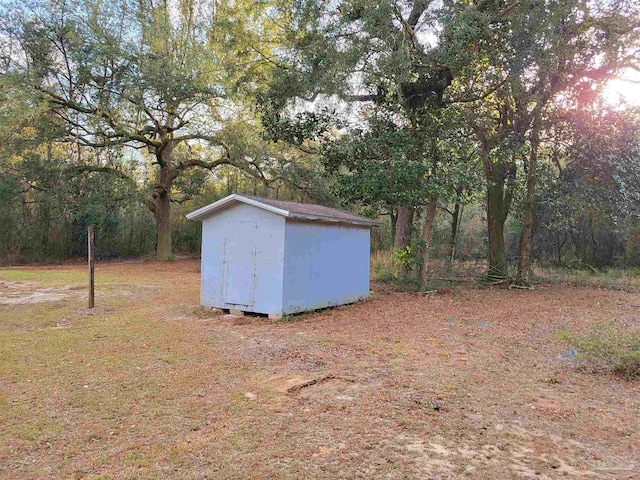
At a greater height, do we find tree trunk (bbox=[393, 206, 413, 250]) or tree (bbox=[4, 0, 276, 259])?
tree (bbox=[4, 0, 276, 259])

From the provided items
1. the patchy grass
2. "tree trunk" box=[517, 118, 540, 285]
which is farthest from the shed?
the patchy grass

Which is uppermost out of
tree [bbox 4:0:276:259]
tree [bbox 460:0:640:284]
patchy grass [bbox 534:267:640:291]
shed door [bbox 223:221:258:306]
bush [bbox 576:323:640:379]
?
tree [bbox 4:0:276:259]

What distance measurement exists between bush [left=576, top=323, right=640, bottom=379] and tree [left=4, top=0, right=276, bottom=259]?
428 inches

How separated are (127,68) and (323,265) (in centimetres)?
995

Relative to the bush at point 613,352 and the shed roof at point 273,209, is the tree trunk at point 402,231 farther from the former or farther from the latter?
the bush at point 613,352

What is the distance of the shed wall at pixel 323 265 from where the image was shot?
7.48m

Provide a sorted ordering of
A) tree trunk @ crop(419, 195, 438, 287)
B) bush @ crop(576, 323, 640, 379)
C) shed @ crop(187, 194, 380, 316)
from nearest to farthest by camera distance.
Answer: bush @ crop(576, 323, 640, 379) < shed @ crop(187, 194, 380, 316) < tree trunk @ crop(419, 195, 438, 287)

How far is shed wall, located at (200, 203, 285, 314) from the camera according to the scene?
7.36 meters

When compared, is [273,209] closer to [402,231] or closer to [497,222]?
[402,231]

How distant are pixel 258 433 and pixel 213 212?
18.0 feet

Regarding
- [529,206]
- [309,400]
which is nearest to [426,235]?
[529,206]

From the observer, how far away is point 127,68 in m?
13.9

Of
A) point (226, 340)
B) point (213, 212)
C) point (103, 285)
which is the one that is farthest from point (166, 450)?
point (103, 285)

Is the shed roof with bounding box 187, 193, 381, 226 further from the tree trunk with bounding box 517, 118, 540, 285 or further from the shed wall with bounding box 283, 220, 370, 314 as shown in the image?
the tree trunk with bounding box 517, 118, 540, 285
